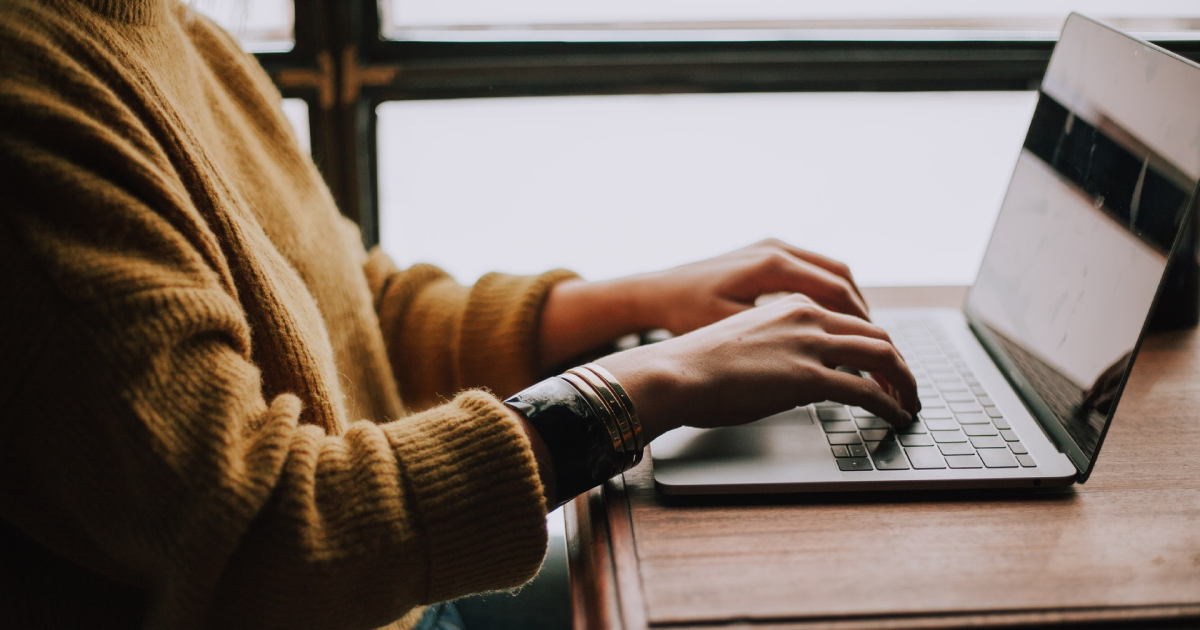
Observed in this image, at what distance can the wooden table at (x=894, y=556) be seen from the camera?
1.50 ft

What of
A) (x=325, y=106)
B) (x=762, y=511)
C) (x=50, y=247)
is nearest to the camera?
(x=50, y=247)

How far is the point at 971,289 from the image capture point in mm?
871

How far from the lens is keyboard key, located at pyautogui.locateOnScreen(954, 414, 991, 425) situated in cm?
65

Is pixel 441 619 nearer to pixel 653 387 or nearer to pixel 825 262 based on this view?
pixel 653 387

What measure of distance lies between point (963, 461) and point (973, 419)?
8 cm

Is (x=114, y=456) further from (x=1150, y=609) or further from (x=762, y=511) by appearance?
(x=1150, y=609)

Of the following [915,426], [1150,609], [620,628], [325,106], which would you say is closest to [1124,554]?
[1150,609]

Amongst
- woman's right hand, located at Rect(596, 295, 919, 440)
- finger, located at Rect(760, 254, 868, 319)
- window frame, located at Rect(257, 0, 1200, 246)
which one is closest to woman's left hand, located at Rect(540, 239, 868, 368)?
finger, located at Rect(760, 254, 868, 319)

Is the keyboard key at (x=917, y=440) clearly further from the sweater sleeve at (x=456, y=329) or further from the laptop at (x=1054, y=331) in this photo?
the sweater sleeve at (x=456, y=329)

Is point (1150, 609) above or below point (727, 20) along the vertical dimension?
below

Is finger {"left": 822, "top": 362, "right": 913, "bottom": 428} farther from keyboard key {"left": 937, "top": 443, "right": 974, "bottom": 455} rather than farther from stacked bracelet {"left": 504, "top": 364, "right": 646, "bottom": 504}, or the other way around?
stacked bracelet {"left": 504, "top": 364, "right": 646, "bottom": 504}

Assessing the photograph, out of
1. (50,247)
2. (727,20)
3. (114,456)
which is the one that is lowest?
(114,456)

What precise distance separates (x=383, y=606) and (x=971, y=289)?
2.27ft

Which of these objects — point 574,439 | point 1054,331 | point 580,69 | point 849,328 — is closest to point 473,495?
point 574,439
